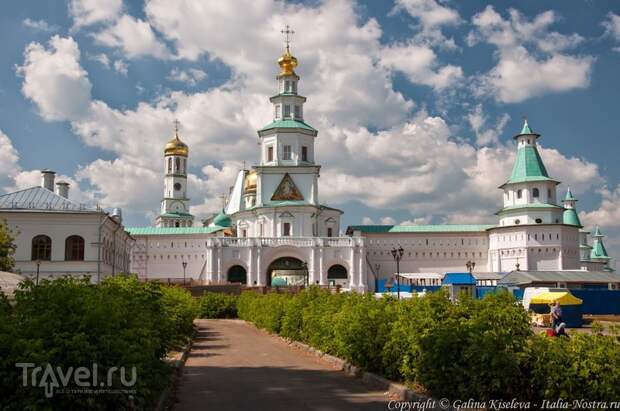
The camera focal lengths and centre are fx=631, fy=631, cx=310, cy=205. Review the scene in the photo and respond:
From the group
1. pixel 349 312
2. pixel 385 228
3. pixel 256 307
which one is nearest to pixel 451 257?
pixel 385 228

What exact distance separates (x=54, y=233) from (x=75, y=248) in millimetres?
1515

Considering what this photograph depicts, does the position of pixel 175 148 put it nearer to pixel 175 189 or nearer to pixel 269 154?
pixel 175 189

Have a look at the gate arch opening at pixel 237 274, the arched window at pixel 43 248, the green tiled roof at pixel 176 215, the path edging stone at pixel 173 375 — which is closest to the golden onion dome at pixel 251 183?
the gate arch opening at pixel 237 274

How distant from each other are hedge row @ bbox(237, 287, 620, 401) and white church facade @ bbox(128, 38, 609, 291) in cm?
4552

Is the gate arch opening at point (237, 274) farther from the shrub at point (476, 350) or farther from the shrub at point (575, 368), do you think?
the shrub at point (575, 368)

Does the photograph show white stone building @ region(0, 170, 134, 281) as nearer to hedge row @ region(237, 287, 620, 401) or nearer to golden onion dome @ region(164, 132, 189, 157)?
hedge row @ region(237, 287, 620, 401)

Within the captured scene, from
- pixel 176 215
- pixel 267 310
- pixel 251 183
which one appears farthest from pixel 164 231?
pixel 267 310

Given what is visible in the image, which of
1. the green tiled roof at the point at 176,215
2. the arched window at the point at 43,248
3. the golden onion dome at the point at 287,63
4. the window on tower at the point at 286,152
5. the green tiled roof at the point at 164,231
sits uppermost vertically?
the golden onion dome at the point at 287,63

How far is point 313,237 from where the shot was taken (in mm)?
58969

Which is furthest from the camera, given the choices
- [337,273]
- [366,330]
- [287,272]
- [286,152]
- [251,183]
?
[251,183]

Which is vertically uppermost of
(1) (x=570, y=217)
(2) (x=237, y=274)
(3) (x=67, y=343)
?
(1) (x=570, y=217)

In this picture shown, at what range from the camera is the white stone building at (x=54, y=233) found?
37656 mm

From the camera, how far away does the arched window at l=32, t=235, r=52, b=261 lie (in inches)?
1497

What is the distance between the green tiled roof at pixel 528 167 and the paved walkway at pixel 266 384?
178 feet
